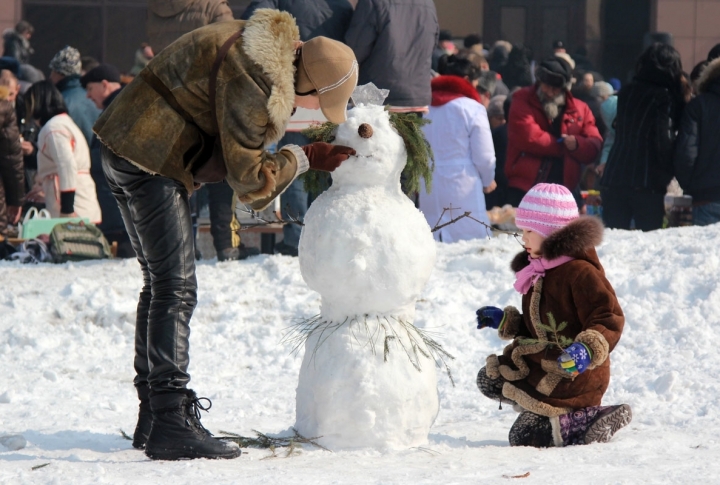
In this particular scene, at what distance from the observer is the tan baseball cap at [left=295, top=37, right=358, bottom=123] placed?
398 centimetres

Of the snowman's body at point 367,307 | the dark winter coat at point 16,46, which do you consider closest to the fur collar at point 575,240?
the snowman's body at point 367,307

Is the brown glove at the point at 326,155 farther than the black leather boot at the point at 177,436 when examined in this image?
Yes

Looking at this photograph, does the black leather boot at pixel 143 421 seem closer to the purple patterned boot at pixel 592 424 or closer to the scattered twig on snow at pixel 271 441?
the scattered twig on snow at pixel 271 441

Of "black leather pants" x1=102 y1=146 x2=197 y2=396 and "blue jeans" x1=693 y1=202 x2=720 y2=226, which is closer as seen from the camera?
"black leather pants" x1=102 y1=146 x2=197 y2=396

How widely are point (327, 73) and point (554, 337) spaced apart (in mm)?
1392

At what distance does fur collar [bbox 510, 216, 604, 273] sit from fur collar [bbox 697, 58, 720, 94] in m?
4.09

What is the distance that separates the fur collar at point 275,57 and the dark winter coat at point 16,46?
947 cm

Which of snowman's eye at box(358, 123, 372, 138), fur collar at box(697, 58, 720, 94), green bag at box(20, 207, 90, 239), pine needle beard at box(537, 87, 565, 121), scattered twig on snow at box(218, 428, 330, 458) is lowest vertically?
scattered twig on snow at box(218, 428, 330, 458)

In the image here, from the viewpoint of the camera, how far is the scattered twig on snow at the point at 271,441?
14.0 ft

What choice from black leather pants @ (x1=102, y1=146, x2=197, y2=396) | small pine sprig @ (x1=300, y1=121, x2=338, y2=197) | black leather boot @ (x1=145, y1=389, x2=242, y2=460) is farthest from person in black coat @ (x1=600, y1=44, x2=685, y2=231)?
black leather boot @ (x1=145, y1=389, x2=242, y2=460)

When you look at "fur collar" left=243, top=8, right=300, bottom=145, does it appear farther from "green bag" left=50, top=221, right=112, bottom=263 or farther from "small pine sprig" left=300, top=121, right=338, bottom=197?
"green bag" left=50, top=221, right=112, bottom=263

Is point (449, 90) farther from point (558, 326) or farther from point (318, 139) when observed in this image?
point (558, 326)

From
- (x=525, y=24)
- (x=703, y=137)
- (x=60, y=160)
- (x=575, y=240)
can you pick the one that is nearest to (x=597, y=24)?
(x=525, y=24)

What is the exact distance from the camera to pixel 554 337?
Answer: 174 inches
